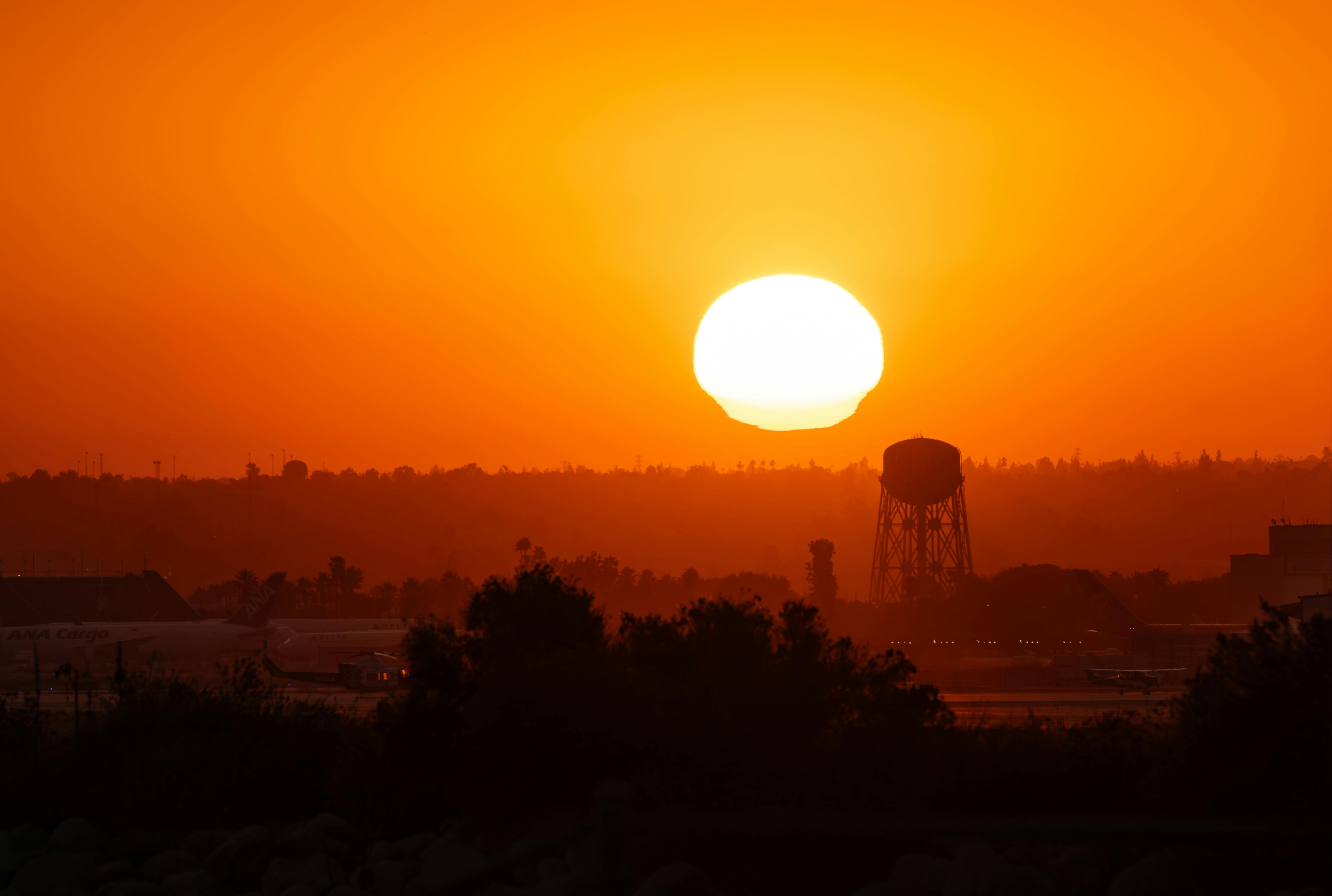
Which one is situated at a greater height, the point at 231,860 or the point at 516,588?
the point at 516,588

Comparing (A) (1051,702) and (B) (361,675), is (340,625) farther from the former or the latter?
(A) (1051,702)

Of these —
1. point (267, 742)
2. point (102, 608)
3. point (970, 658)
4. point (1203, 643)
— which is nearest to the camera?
point (267, 742)

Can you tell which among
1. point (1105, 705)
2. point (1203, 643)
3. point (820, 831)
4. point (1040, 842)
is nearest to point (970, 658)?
point (1203, 643)

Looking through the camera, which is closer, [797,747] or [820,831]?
[820,831]

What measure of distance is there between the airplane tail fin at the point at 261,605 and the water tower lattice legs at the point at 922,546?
184ft

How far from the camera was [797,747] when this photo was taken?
2173 cm

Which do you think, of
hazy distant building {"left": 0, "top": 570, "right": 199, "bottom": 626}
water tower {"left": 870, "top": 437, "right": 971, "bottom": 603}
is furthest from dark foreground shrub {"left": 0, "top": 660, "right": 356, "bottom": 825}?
hazy distant building {"left": 0, "top": 570, "right": 199, "bottom": 626}

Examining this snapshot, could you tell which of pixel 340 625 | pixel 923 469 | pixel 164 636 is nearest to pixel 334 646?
pixel 164 636

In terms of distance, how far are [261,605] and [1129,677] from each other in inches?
2723

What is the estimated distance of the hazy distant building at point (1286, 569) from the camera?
287 ft

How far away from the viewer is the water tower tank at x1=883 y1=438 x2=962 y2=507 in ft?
388

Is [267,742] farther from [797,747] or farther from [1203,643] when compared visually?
[1203,643]

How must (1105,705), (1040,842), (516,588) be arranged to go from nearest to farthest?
1. (1040,842)
2. (516,588)
3. (1105,705)

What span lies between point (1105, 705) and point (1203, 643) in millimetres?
31203
